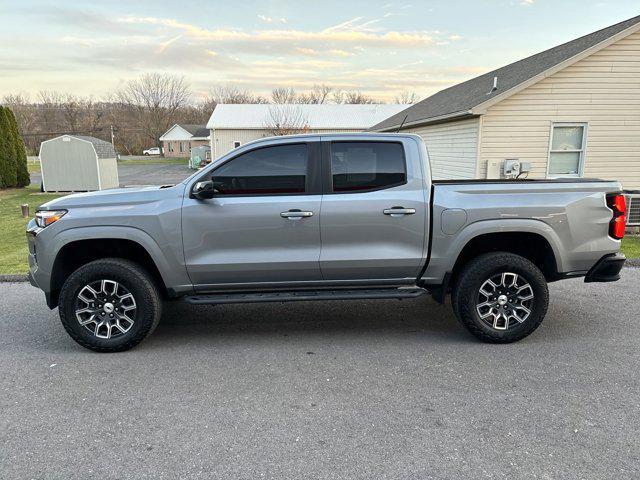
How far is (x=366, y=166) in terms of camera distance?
414cm

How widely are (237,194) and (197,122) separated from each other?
8295cm

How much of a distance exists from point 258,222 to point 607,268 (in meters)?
3.38

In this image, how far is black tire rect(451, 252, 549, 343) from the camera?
408 centimetres

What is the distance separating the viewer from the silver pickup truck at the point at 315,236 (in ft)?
13.0

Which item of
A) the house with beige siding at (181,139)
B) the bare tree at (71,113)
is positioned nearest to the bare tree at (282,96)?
the house with beige siding at (181,139)

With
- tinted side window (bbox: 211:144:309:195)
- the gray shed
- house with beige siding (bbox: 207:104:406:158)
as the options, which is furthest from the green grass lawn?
house with beige siding (bbox: 207:104:406:158)

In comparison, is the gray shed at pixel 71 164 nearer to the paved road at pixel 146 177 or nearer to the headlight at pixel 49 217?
the paved road at pixel 146 177

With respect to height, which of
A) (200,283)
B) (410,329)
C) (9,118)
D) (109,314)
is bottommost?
(410,329)

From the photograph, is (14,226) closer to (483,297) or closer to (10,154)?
(10,154)

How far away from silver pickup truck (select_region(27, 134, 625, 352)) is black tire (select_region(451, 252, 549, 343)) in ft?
0.03

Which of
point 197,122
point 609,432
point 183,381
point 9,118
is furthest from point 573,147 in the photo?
point 197,122

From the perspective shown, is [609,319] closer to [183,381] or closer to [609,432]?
[609,432]

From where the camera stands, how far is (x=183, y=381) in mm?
3527

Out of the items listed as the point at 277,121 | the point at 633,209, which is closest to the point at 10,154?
the point at 277,121
